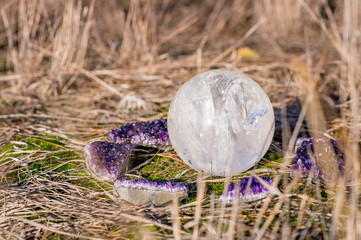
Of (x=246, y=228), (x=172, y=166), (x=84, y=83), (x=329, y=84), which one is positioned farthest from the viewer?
(x=84, y=83)

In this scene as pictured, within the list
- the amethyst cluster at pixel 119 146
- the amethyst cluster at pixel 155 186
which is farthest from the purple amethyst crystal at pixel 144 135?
the amethyst cluster at pixel 155 186

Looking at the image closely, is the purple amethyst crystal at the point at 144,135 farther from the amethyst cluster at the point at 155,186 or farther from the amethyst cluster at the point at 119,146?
the amethyst cluster at the point at 155,186

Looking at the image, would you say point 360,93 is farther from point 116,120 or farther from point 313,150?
point 116,120

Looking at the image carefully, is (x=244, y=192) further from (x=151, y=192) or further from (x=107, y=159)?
(x=107, y=159)

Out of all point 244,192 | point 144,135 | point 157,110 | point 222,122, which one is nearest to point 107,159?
point 144,135

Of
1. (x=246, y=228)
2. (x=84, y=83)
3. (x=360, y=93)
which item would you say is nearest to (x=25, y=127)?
(x=84, y=83)

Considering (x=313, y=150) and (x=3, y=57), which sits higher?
(x=3, y=57)

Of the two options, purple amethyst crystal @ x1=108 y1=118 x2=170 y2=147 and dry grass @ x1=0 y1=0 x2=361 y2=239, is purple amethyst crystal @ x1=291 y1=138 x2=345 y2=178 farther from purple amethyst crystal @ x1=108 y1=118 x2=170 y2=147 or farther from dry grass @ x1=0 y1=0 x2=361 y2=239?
purple amethyst crystal @ x1=108 y1=118 x2=170 y2=147

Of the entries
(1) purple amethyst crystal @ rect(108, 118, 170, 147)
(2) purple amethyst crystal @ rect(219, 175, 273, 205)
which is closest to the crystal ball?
(2) purple amethyst crystal @ rect(219, 175, 273, 205)
